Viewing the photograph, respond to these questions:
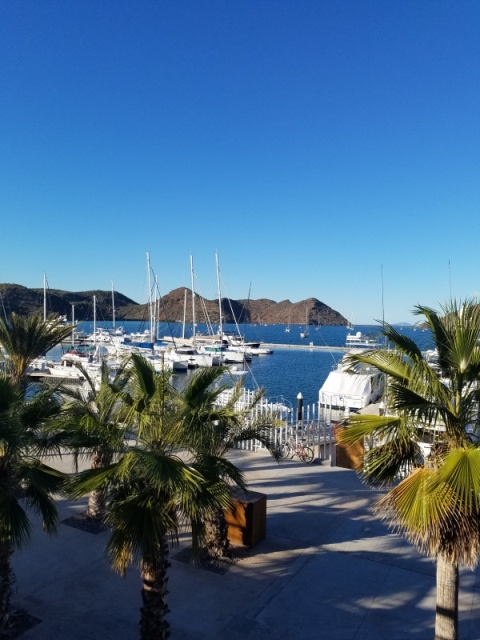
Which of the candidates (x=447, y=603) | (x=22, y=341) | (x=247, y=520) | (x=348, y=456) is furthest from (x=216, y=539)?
(x=348, y=456)

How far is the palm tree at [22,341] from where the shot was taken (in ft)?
22.2

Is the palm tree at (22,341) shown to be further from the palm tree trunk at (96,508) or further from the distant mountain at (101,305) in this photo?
the distant mountain at (101,305)

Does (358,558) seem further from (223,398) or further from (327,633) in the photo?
(223,398)

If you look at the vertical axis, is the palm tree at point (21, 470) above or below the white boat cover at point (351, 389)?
above

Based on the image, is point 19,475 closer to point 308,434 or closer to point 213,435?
point 213,435

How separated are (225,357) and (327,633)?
5566 cm

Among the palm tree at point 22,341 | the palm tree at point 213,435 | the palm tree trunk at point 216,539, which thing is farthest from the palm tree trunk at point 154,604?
the palm tree at point 22,341

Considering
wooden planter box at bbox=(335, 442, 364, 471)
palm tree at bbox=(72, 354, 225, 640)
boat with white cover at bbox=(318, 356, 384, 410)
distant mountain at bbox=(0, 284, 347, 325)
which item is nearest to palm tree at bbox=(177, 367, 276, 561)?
palm tree at bbox=(72, 354, 225, 640)

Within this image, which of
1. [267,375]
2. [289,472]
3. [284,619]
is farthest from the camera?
[267,375]

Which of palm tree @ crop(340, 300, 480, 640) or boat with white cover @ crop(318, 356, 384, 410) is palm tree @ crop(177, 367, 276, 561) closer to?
palm tree @ crop(340, 300, 480, 640)

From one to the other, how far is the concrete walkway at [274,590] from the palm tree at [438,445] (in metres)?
1.56

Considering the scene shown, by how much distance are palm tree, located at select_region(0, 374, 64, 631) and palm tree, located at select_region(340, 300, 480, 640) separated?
3.14 m

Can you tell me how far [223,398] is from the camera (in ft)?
44.1

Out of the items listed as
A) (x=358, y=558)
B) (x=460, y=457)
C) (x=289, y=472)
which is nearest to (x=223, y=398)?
(x=289, y=472)
